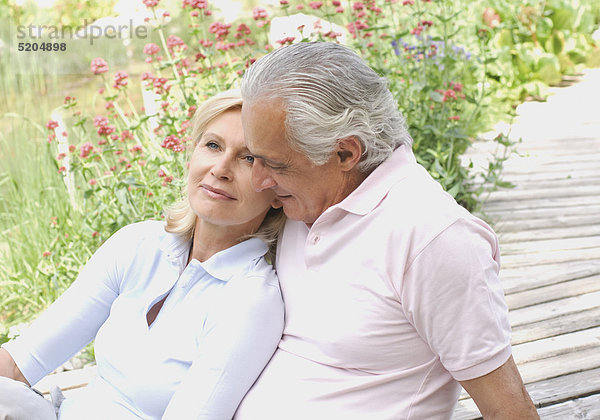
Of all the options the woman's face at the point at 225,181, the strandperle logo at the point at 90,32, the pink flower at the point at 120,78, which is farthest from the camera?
the strandperle logo at the point at 90,32

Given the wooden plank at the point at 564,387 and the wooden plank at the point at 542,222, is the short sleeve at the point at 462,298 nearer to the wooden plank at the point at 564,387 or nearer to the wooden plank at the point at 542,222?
the wooden plank at the point at 564,387

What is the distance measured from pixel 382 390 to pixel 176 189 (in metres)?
1.50

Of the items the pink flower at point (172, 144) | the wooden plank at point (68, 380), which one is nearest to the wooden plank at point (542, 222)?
the pink flower at point (172, 144)

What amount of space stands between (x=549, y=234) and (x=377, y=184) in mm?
2638

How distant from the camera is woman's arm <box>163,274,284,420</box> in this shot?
149cm

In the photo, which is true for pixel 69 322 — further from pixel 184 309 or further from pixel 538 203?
pixel 538 203

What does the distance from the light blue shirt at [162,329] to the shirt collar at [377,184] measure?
0.95ft

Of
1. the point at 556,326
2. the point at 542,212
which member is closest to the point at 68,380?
the point at 556,326

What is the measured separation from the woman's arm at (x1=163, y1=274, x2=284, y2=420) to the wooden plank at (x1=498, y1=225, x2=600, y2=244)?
2412 mm

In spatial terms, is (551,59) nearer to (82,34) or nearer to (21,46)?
(82,34)

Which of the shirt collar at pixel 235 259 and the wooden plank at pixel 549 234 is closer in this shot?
the shirt collar at pixel 235 259

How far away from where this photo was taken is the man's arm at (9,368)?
1.72 meters

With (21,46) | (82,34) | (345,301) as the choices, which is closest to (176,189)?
(345,301)

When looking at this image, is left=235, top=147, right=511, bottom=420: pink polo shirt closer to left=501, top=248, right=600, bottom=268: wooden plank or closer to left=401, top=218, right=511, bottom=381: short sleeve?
left=401, top=218, right=511, bottom=381: short sleeve
